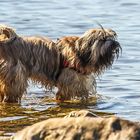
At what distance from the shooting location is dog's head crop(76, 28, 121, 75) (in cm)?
951

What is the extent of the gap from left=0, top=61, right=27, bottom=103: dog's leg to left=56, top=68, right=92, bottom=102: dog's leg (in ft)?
1.85

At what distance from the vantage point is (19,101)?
9.79m

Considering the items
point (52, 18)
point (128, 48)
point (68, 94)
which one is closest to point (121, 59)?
point (128, 48)

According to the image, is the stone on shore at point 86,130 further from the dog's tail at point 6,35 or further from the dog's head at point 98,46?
the dog's head at point 98,46

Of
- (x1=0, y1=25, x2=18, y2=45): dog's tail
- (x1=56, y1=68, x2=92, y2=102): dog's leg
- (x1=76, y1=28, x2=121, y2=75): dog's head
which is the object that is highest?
(x1=0, y1=25, x2=18, y2=45): dog's tail

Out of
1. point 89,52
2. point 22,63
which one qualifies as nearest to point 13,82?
point 22,63

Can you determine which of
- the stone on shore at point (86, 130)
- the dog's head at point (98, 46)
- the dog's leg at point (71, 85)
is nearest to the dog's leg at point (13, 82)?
the dog's leg at point (71, 85)

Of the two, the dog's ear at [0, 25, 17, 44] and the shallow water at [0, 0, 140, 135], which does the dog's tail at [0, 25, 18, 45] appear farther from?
the shallow water at [0, 0, 140, 135]

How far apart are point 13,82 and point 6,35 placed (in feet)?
2.10

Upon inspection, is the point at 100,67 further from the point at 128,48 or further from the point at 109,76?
the point at 128,48

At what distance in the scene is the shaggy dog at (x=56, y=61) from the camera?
926 cm

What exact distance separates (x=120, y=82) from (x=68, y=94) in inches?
51.9

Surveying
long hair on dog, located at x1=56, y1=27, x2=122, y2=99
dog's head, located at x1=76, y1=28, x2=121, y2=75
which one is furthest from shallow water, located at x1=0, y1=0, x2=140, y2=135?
dog's head, located at x1=76, y1=28, x2=121, y2=75

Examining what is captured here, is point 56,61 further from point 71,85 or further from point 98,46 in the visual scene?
point 98,46
